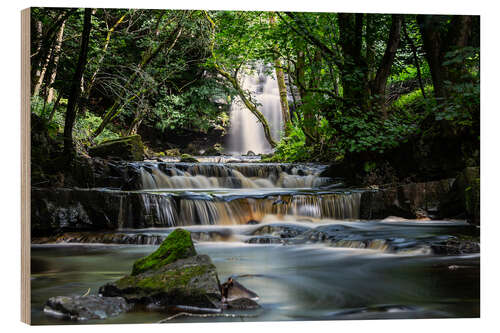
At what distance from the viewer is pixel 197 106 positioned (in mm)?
9461

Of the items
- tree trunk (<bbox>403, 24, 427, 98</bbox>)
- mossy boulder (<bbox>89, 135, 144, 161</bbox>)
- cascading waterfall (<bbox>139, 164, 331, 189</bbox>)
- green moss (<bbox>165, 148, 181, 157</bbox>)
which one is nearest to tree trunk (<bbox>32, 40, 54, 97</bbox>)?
mossy boulder (<bbox>89, 135, 144, 161</bbox>)

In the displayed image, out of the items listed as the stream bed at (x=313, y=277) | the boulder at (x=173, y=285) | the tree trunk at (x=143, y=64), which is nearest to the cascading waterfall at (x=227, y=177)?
the tree trunk at (x=143, y=64)

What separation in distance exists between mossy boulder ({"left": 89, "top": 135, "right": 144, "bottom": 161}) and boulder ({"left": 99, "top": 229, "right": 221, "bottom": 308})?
12.5ft

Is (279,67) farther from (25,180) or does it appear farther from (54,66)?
(25,180)

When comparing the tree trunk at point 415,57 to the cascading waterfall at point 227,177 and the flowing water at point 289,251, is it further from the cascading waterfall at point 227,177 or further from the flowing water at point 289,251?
the cascading waterfall at point 227,177

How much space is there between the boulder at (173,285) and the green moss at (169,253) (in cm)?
1

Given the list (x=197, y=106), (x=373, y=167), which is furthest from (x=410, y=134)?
(x=197, y=106)

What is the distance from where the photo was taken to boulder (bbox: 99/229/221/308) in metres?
2.99

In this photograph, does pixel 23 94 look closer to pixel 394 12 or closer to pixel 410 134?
pixel 394 12

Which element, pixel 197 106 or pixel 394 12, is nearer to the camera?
pixel 394 12

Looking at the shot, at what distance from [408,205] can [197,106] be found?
5170 millimetres

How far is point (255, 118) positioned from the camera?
9.22 metres

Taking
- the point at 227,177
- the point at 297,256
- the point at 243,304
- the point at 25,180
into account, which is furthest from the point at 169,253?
the point at 227,177
